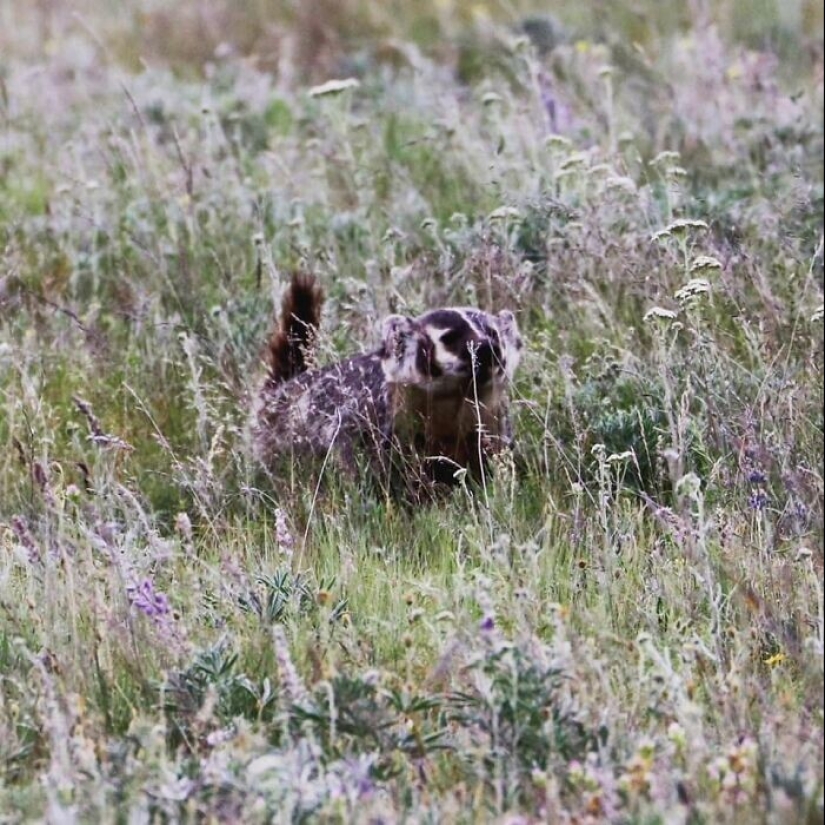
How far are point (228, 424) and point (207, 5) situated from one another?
766 centimetres

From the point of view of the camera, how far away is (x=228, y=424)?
5.71 meters

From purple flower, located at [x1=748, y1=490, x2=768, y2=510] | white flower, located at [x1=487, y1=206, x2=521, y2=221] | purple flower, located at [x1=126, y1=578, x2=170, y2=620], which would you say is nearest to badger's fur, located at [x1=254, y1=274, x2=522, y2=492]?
white flower, located at [x1=487, y1=206, x2=521, y2=221]

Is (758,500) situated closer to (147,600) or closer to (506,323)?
(506,323)

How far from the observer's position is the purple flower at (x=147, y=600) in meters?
3.84

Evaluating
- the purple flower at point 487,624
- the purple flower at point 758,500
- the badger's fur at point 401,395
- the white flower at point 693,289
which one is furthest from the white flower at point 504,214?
the purple flower at point 487,624

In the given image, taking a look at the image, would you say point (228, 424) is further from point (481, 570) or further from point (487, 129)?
point (487, 129)

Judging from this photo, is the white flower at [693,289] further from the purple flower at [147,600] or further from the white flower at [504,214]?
the purple flower at [147,600]

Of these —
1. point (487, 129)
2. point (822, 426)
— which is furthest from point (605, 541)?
point (487, 129)

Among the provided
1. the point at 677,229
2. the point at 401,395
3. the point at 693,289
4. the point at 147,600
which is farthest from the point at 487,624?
the point at 401,395

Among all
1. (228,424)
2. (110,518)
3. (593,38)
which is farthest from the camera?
(593,38)

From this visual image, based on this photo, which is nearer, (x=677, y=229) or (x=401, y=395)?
(x=677, y=229)

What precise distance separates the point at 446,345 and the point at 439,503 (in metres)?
0.69

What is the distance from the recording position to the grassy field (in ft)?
10.8

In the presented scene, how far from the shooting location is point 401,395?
585 cm
